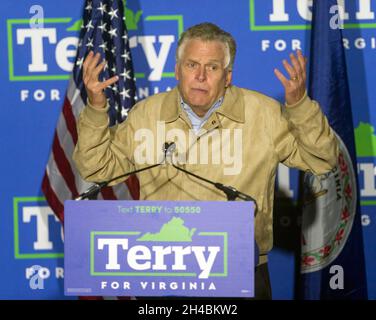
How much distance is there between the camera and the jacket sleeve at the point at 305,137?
8.71ft

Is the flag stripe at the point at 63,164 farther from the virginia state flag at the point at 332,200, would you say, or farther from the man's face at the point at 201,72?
the man's face at the point at 201,72

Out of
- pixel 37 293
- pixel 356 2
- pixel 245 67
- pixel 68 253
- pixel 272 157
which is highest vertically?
pixel 356 2

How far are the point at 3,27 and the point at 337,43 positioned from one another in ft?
5.47

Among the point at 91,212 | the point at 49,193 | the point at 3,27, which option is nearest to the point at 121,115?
the point at 49,193

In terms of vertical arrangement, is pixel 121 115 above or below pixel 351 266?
above

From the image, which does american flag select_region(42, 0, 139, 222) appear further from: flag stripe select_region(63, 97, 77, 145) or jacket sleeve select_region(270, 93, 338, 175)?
jacket sleeve select_region(270, 93, 338, 175)

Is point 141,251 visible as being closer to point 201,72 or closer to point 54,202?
point 201,72

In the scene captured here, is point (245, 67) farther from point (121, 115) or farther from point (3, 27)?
point (3, 27)

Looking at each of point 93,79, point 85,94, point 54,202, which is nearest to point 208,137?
point 93,79

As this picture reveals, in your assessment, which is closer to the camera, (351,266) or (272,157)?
(272,157)

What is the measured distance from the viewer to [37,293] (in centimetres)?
435

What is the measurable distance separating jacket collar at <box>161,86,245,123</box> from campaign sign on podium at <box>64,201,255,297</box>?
2.03 ft
